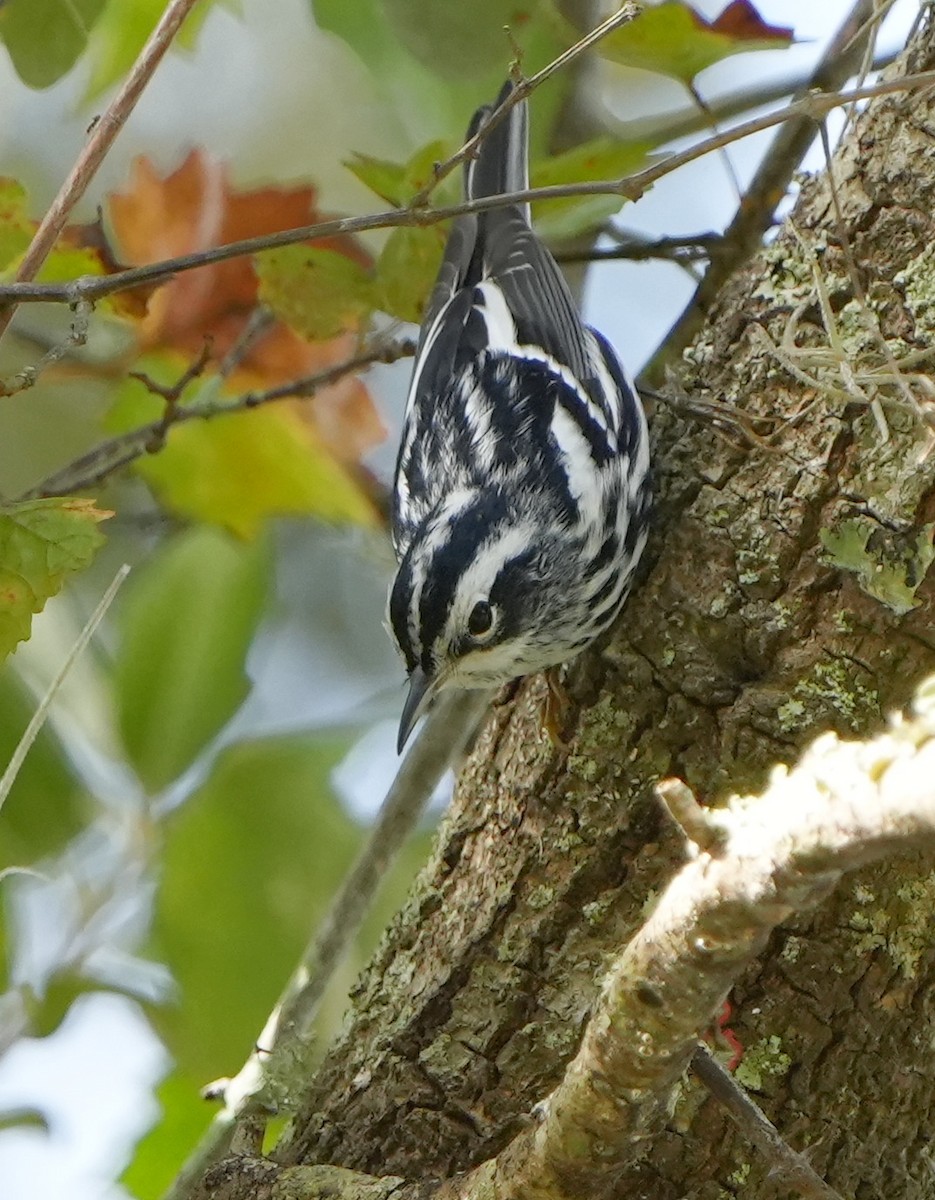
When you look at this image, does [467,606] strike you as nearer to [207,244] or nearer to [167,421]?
[167,421]

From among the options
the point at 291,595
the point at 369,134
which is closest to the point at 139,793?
the point at 291,595

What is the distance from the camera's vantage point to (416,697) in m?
2.90

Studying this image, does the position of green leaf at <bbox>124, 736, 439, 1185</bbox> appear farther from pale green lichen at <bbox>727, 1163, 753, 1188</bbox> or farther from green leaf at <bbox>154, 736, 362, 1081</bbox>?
pale green lichen at <bbox>727, 1163, 753, 1188</bbox>

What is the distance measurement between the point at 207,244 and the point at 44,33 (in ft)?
2.50

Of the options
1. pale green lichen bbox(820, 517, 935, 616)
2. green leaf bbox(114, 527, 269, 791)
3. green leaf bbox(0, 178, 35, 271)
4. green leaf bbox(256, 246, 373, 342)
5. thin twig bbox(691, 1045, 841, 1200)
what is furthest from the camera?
green leaf bbox(114, 527, 269, 791)

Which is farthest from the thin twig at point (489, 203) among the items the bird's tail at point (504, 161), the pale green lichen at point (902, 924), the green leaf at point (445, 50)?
the bird's tail at point (504, 161)

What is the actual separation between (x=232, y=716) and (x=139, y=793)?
0.80 feet

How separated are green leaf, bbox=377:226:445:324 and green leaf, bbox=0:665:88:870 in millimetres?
1031

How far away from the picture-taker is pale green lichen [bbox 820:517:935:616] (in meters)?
2.15

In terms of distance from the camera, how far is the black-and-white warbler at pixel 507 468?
2848mm

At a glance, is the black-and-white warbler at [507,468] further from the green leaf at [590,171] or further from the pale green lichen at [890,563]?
the pale green lichen at [890,563]

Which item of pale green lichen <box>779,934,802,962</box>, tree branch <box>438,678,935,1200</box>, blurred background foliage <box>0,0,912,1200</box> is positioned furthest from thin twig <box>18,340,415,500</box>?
tree branch <box>438,678,935,1200</box>

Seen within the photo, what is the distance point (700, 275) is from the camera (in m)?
3.33

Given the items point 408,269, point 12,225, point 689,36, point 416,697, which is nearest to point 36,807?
point 416,697
